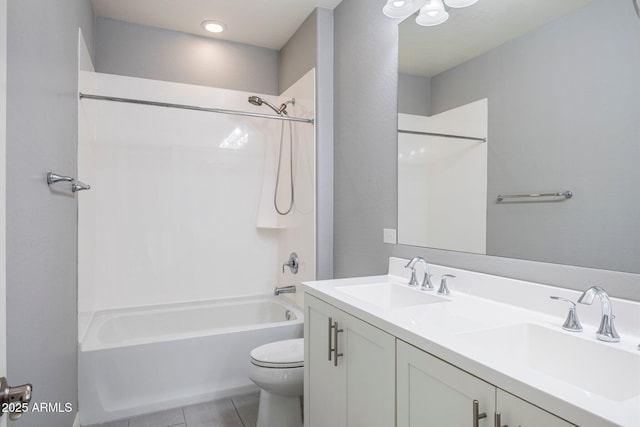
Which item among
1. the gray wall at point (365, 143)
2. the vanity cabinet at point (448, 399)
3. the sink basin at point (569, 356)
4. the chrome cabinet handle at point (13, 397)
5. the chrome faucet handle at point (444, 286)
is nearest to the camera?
the chrome cabinet handle at point (13, 397)

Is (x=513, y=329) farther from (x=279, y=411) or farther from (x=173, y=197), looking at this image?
(x=173, y=197)

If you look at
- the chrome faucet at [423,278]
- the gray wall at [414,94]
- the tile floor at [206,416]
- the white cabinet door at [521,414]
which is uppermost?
the gray wall at [414,94]

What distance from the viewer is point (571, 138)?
123 cm

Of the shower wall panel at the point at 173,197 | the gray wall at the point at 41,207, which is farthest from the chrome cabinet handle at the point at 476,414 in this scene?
the shower wall panel at the point at 173,197

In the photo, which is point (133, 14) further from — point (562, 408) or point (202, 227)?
point (562, 408)

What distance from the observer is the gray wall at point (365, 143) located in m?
2.05

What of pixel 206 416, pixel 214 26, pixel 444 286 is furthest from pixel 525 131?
pixel 214 26

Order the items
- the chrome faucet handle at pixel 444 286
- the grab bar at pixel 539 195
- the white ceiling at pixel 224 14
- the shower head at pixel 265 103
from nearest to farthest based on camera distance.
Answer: the grab bar at pixel 539 195, the chrome faucet handle at pixel 444 286, the white ceiling at pixel 224 14, the shower head at pixel 265 103

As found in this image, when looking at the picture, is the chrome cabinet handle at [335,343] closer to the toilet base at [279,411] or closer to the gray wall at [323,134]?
the toilet base at [279,411]

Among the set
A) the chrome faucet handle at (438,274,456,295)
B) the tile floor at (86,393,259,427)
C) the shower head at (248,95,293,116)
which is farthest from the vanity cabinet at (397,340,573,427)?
the shower head at (248,95,293,116)

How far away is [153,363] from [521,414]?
2097 mm

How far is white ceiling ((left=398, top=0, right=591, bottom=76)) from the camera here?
136cm

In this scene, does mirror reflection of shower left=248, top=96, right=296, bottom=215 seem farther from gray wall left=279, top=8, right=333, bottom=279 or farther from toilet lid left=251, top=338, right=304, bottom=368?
toilet lid left=251, top=338, right=304, bottom=368

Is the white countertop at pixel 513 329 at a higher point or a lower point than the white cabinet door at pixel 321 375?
higher
